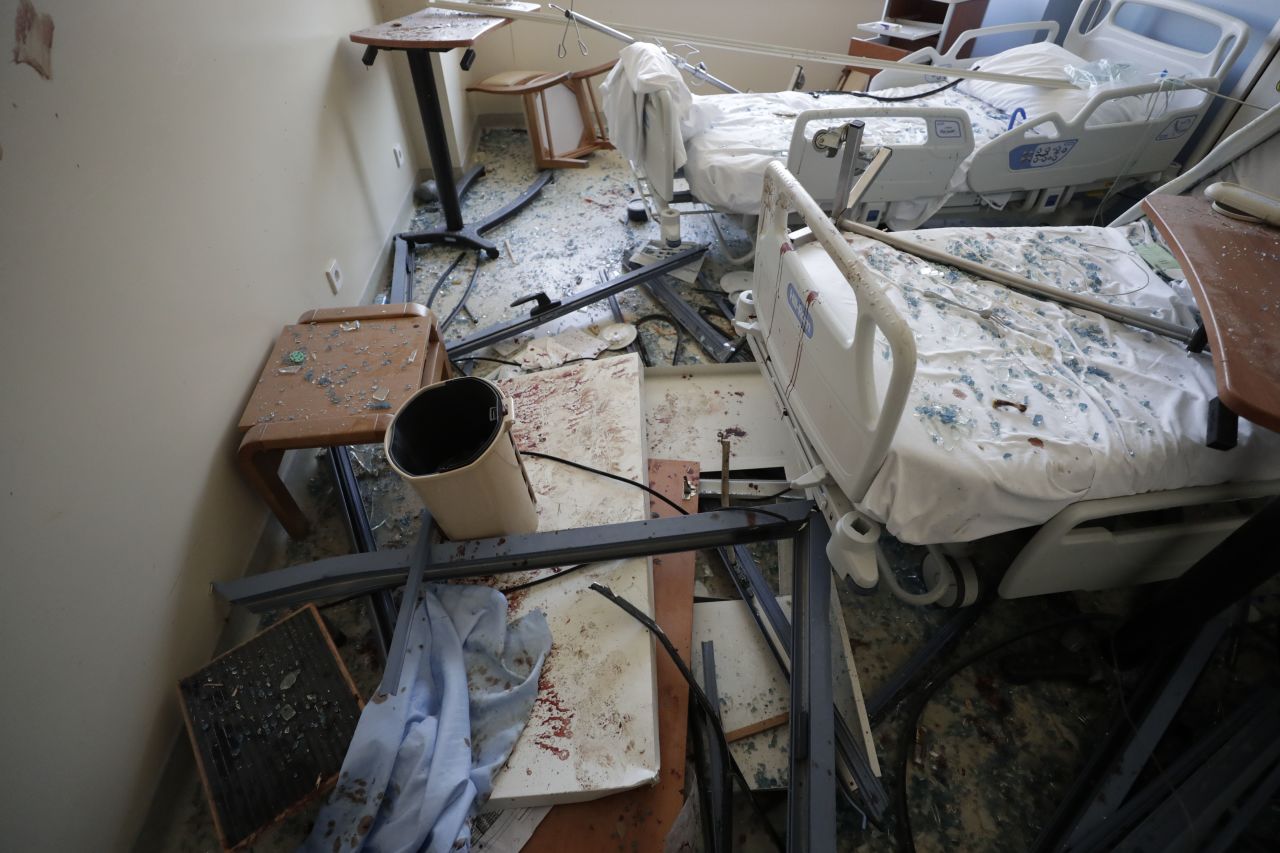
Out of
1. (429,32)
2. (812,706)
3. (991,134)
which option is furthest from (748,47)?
(812,706)

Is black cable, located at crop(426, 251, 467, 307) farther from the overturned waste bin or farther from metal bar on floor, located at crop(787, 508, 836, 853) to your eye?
metal bar on floor, located at crop(787, 508, 836, 853)

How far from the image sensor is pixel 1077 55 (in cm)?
301

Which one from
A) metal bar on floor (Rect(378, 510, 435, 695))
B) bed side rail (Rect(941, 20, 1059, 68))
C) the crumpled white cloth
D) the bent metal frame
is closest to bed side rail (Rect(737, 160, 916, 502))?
the bent metal frame

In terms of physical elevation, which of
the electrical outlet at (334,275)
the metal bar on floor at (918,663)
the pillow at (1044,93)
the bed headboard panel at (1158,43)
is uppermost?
the bed headboard panel at (1158,43)

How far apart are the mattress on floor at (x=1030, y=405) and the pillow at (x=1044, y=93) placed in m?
1.26

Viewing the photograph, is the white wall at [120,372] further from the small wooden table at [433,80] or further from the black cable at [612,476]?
the black cable at [612,476]

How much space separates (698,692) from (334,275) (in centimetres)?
218

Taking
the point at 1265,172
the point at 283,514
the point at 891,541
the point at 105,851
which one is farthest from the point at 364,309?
the point at 1265,172

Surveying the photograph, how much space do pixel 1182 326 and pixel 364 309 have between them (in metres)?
2.48

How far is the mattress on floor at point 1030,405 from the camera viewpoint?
1.17 meters

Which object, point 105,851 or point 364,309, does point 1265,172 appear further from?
point 105,851

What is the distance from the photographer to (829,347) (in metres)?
1.25

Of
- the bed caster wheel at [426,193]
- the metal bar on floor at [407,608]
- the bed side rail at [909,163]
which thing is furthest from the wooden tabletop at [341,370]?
the bed caster wheel at [426,193]

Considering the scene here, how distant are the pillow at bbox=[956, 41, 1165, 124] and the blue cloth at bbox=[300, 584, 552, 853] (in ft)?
10.1
